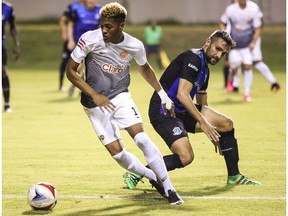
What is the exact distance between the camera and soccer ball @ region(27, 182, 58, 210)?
329 inches

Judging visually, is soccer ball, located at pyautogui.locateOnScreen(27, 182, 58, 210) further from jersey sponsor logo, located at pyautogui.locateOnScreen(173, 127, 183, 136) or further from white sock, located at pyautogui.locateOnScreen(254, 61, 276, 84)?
white sock, located at pyautogui.locateOnScreen(254, 61, 276, 84)

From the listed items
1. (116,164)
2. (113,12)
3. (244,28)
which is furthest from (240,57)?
(113,12)

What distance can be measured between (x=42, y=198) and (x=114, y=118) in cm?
111

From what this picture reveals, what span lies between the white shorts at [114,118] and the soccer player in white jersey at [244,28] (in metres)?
11.0

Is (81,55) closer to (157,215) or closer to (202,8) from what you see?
(157,215)

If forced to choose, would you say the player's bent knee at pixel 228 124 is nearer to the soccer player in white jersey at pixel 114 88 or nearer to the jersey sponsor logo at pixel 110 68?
the soccer player in white jersey at pixel 114 88

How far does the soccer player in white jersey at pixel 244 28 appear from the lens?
64.4 feet

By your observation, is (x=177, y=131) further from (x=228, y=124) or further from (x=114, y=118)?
(x=114, y=118)

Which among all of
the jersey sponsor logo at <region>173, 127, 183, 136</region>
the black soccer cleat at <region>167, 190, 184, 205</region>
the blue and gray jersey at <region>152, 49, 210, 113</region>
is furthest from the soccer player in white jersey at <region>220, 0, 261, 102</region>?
the black soccer cleat at <region>167, 190, 184, 205</region>

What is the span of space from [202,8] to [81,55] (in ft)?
115

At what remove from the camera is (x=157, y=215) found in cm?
819

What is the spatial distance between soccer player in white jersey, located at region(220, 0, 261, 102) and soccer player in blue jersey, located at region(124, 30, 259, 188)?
9.82 m

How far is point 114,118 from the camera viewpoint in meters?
8.87

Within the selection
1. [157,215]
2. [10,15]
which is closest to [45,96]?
[10,15]
